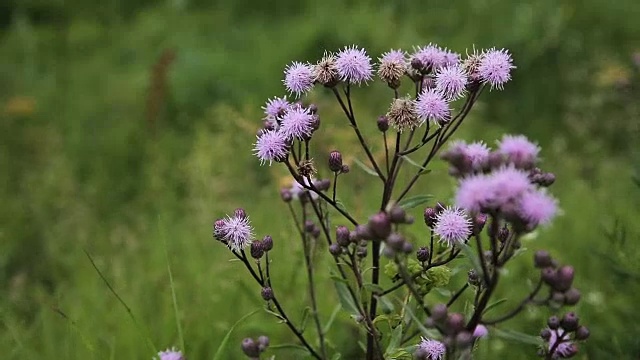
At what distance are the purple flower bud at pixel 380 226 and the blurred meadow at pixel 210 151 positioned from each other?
0.49 metres

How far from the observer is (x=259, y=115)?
12.9ft

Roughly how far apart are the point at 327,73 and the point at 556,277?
0.51 meters

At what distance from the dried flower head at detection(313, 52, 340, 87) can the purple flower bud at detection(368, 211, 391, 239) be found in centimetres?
34

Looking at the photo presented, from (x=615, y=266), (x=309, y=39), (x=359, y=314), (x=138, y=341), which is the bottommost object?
(x=359, y=314)

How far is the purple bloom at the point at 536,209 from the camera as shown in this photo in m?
0.94

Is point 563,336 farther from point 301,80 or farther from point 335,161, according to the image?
point 301,80

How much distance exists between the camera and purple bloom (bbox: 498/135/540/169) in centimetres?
100

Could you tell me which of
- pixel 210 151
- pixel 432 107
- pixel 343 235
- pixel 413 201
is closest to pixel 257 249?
pixel 343 235

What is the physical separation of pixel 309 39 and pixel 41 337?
2.91m

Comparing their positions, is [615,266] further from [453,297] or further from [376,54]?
[376,54]

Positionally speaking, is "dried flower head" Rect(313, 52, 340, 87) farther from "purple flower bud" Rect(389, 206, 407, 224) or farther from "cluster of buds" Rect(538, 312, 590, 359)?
"cluster of buds" Rect(538, 312, 590, 359)

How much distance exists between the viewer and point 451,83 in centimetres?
125

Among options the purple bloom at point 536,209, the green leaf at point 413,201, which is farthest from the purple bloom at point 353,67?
the purple bloom at point 536,209

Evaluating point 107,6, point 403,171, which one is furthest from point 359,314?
point 107,6
